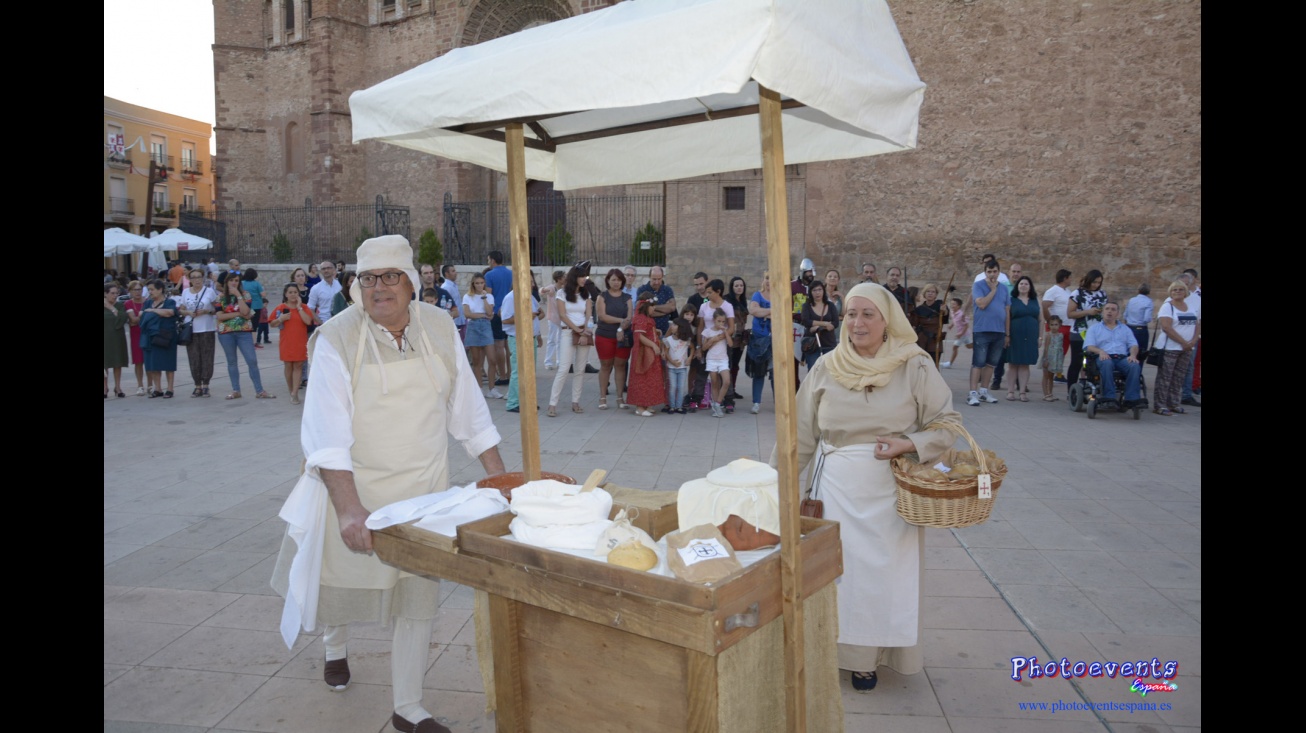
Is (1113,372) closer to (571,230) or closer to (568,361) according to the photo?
(568,361)

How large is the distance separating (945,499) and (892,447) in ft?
1.05

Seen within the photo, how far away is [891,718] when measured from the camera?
11.3 ft

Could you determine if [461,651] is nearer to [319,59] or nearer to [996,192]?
[996,192]

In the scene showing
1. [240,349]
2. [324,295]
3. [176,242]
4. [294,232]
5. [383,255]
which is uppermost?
[294,232]

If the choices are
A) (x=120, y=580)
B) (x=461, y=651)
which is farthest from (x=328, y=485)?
(x=120, y=580)

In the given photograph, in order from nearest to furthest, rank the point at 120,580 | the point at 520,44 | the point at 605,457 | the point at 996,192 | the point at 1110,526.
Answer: the point at 520,44, the point at 120,580, the point at 1110,526, the point at 605,457, the point at 996,192

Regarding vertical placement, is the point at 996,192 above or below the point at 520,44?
above

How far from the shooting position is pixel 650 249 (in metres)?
22.0

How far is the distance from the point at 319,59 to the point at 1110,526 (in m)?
30.5

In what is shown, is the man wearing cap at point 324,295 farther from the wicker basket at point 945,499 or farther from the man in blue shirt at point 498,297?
the wicker basket at point 945,499

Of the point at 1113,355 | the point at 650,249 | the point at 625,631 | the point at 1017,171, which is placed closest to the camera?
the point at 625,631

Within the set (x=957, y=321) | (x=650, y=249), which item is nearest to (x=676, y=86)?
(x=957, y=321)

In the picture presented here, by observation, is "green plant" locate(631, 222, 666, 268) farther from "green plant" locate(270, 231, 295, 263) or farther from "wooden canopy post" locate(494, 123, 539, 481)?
"wooden canopy post" locate(494, 123, 539, 481)

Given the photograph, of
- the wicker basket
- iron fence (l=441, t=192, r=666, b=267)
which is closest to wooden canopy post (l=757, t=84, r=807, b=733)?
the wicker basket
